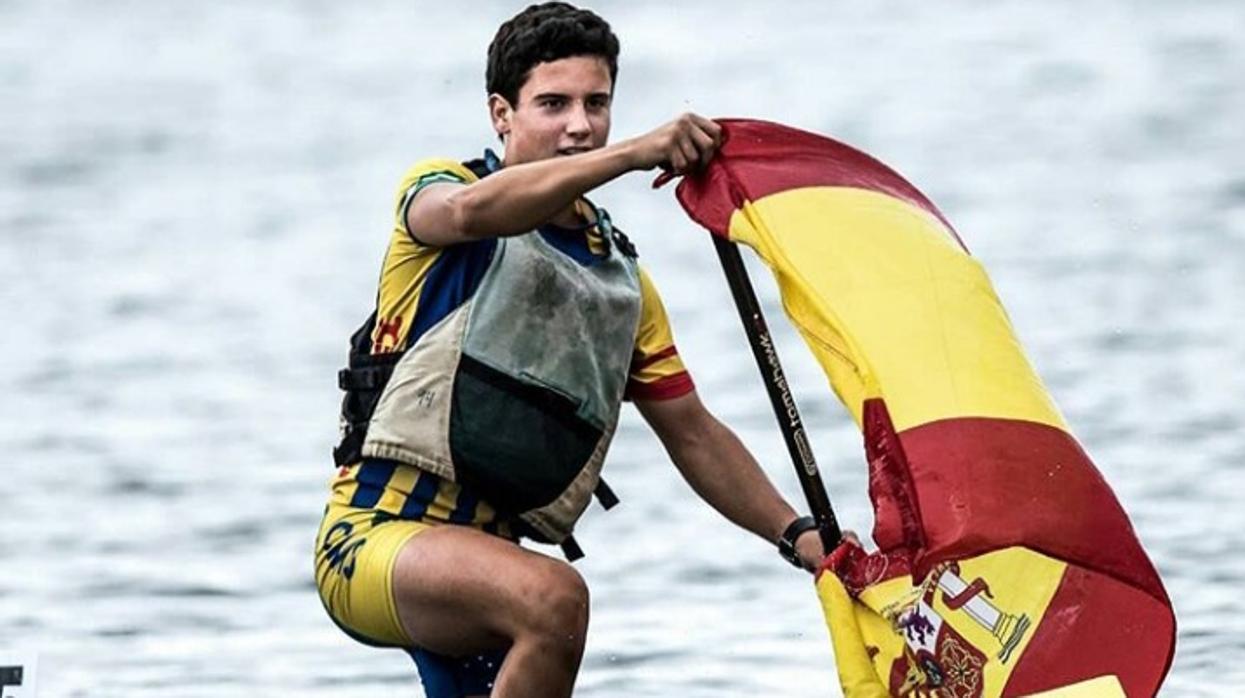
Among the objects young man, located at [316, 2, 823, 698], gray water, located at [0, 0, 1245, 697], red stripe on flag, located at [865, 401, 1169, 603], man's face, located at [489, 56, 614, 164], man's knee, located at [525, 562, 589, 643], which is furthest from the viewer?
gray water, located at [0, 0, 1245, 697]

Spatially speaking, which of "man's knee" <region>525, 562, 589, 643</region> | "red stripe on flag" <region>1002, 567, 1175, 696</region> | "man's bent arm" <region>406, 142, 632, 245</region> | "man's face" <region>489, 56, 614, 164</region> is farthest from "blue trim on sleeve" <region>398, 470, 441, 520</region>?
"red stripe on flag" <region>1002, 567, 1175, 696</region>

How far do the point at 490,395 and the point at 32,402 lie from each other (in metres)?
8.14

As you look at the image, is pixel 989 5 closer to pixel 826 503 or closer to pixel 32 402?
pixel 32 402

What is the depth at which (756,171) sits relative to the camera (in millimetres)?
5957

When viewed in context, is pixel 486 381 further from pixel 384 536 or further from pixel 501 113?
pixel 501 113

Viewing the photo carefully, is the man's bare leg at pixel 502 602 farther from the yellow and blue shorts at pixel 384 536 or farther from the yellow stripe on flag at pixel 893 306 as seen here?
the yellow stripe on flag at pixel 893 306

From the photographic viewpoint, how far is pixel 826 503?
6066mm

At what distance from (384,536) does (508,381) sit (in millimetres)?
370

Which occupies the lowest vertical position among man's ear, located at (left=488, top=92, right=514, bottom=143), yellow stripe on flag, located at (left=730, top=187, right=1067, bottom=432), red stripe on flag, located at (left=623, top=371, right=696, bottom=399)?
red stripe on flag, located at (left=623, top=371, right=696, bottom=399)

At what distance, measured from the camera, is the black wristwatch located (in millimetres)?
6301

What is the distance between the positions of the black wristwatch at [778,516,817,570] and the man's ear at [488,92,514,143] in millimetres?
966

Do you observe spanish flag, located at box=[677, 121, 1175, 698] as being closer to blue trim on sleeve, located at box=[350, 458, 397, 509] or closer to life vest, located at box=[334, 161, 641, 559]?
life vest, located at box=[334, 161, 641, 559]

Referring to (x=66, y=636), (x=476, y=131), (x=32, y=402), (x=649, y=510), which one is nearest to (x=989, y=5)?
(x=476, y=131)

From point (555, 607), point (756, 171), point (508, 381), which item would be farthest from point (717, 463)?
point (555, 607)
